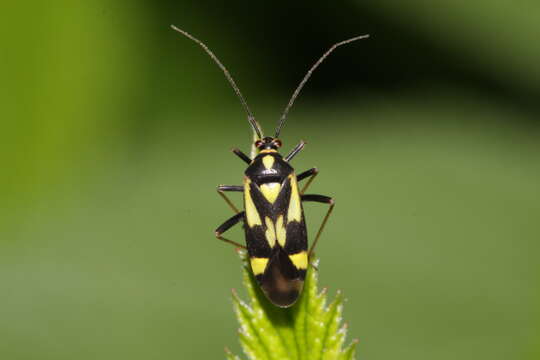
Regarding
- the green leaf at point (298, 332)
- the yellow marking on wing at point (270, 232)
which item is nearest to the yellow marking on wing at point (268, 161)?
the yellow marking on wing at point (270, 232)

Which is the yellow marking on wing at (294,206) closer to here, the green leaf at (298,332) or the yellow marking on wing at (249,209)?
the yellow marking on wing at (249,209)

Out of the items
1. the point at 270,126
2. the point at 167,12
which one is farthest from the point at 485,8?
the point at 167,12

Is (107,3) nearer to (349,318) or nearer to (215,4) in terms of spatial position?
(215,4)

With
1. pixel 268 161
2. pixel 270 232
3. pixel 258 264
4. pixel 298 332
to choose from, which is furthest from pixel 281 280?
pixel 268 161

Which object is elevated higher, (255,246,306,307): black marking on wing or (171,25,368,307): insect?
(171,25,368,307): insect

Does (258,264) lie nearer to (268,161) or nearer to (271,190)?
(271,190)

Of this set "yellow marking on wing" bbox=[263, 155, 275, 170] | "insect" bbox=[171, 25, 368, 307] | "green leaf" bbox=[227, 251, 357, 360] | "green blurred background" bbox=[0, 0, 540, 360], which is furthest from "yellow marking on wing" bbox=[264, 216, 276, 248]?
"green leaf" bbox=[227, 251, 357, 360]

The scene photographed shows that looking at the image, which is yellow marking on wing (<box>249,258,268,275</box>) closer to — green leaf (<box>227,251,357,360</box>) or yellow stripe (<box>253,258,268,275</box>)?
yellow stripe (<box>253,258,268,275</box>)
